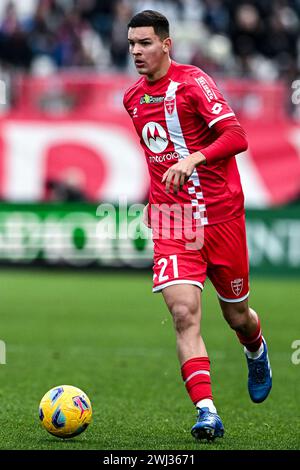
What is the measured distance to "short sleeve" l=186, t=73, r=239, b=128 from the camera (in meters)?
6.88

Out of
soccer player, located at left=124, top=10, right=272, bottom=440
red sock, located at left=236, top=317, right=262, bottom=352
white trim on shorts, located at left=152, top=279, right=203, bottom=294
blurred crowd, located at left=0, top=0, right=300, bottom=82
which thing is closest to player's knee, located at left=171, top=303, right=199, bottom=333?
soccer player, located at left=124, top=10, right=272, bottom=440

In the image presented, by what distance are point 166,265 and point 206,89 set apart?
3.73 feet

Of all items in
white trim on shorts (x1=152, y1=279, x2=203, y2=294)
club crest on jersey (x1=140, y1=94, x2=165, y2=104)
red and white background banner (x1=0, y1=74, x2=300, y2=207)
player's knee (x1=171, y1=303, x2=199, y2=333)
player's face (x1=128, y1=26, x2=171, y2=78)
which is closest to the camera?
player's knee (x1=171, y1=303, x2=199, y2=333)

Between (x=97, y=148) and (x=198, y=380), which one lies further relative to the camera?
(x=97, y=148)

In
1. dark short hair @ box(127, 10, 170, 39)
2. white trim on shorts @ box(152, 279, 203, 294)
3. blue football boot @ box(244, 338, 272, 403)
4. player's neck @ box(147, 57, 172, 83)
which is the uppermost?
dark short hair @ box(127, 10, 170, 39)

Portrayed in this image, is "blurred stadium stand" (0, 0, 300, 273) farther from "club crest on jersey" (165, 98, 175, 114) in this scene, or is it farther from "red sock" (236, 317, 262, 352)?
"club crest on jersey" (165, 98, 175, 114)

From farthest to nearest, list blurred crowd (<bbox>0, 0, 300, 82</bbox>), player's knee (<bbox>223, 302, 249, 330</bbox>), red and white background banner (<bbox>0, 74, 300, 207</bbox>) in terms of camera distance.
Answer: blurred crowd (<bbox>0, 0, 300, 82</bbox>)
red and white background banner (<bbox>0, 74, 300, 207</bbox>)
player's knee (<bbox>223, 302, 249, 330</bbox>)

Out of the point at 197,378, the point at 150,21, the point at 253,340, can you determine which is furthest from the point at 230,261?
the point at 150,21

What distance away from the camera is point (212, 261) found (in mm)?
7078

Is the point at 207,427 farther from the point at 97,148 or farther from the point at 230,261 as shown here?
the point at 97,148

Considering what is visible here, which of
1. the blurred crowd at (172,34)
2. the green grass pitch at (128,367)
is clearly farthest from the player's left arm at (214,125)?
the blurred crowd at (172,34)

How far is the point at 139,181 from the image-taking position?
1983 centimetres

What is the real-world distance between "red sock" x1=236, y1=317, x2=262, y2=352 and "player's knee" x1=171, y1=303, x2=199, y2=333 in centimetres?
101

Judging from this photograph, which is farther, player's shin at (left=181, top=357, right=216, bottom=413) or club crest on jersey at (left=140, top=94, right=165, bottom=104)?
club crest on jersey at (left=140, top=94, right=165, bottom=104)
